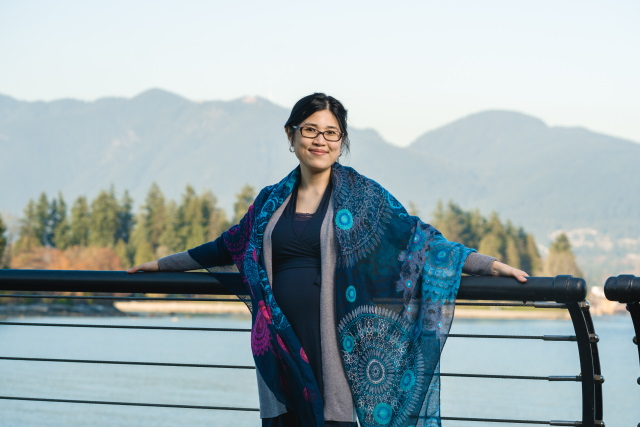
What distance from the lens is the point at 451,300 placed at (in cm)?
254

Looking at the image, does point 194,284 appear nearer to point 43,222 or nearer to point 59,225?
point 59,225

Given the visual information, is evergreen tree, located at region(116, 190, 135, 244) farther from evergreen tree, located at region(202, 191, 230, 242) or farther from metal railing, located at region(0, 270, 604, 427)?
metal railing, located at region(0, 270, 604, 427)

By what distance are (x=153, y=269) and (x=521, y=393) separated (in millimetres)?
24969

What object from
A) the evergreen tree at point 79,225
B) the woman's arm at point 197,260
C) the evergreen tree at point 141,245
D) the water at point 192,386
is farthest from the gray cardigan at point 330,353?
the evergreen tree at point 79,225

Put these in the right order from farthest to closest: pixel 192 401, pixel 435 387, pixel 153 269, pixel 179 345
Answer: pixel 179 345, pixel 192 401, pixel 153 269, pixel 435 387

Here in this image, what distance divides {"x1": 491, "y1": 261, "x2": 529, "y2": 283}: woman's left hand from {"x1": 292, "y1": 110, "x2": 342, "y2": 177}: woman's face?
22.1 inches

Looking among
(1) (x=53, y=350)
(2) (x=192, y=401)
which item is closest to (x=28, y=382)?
(2) (x=192, y=401)

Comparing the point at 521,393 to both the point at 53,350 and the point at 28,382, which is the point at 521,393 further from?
the point at 53,350

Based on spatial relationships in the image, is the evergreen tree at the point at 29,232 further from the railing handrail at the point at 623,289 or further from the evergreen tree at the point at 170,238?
the railing handrail at the point at 623,289

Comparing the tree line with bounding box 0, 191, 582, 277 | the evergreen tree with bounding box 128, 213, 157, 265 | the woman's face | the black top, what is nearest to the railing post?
the black top

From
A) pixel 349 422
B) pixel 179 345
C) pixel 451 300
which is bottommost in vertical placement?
pixel 179 345

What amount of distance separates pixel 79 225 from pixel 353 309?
83595 mm

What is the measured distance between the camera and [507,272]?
253 centimetres

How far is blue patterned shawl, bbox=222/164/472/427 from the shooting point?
8.29 feet
